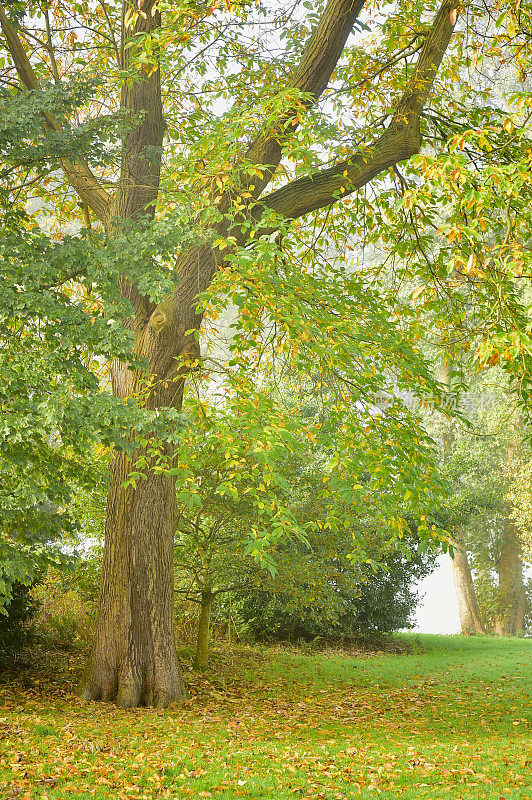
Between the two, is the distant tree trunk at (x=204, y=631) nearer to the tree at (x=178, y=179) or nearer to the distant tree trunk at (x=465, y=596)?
the tree at (x=178, y=179)

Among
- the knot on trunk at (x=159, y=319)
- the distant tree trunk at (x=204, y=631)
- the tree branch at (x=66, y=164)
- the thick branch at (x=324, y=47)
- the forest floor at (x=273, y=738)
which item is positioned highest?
the thick branch at (x=324, y=47)

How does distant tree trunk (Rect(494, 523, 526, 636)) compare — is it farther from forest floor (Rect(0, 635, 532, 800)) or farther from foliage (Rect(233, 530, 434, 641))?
forest floor (Rect(0, 635, 532, 800))

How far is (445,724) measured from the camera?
809cm

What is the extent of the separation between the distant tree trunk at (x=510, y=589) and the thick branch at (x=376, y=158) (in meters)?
15.6

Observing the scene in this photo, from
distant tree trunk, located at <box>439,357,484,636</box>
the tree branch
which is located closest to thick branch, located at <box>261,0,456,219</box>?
the tree branch

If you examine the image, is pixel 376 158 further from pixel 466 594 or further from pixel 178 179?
pixel 466 594

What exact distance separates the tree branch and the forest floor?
5.33 metres

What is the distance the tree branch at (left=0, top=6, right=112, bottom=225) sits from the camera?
297 inches

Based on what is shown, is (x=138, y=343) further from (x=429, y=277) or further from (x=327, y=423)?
(x=429, y=277)

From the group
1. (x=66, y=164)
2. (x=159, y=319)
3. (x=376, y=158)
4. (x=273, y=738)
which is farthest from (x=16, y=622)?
(x=376, y=158)

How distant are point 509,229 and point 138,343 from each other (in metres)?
4.54

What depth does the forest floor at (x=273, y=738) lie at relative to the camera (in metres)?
5.08

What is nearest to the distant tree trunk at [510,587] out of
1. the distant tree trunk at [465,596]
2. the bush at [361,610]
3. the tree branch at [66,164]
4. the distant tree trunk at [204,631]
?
the distant tree trunk at [465,596]

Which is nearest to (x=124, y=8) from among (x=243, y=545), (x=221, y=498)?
(x=221, y=498)
